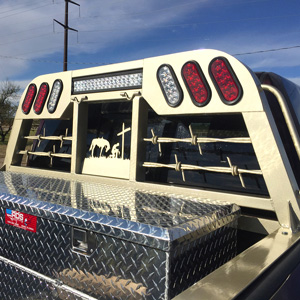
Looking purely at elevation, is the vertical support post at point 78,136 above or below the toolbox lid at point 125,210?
above

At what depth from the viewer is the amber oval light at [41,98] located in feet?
9.79

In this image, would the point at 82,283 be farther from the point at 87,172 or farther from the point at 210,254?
the point at 87,172

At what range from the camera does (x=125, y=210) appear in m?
1.75

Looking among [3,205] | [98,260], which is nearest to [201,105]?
[98,260]

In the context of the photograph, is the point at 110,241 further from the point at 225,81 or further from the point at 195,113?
the point at 225,81

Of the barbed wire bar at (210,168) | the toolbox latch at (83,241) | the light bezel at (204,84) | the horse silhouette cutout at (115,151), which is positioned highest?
the light bezel at (204,84)

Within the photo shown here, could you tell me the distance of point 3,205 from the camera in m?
2.05

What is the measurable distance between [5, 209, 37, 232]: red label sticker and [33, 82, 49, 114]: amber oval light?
125 centimetres

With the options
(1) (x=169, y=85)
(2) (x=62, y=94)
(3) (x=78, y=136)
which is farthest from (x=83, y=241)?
(2) (x=62, y=94)

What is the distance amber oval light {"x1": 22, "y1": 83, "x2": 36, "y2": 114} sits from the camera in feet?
10.1

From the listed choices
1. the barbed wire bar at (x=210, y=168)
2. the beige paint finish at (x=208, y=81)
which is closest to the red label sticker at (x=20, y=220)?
the barbed wire bar at (x=210, y=168)

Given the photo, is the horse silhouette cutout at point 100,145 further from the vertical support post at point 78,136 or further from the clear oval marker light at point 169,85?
the clear oval marker light at point 169,85

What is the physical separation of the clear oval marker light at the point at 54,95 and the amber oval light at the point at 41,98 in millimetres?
67

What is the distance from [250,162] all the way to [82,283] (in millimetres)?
1322
